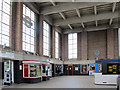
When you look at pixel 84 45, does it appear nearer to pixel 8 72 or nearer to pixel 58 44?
pixel 58 44

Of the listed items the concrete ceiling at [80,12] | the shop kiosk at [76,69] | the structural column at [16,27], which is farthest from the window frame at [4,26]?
the shop kiosk at [76,69]

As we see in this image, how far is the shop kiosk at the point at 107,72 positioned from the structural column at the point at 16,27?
9.00 metres

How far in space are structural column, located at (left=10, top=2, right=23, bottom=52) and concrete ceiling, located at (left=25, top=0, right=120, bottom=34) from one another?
2432 millimetres

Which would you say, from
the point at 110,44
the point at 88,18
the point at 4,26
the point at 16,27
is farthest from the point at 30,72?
the point at 110,44

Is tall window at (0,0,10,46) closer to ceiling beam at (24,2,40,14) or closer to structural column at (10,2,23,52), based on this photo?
structural column at (10,2,23,52)

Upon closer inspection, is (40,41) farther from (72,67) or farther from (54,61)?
(72,67)

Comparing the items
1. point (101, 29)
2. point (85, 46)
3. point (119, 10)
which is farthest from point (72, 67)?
point (119, 10)

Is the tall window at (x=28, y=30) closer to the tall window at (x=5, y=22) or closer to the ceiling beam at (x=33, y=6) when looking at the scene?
the ceiling beam at (x=33, y=6)

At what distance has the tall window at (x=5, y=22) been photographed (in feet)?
47.0

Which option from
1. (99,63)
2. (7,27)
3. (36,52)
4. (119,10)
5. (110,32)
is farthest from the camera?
(110,32)

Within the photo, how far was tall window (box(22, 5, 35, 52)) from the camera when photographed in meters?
18.2

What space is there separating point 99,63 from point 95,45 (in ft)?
45.6

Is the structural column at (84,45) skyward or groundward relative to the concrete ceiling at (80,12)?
groundward

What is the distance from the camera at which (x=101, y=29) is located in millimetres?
30078
